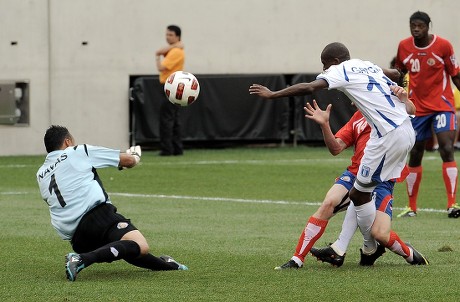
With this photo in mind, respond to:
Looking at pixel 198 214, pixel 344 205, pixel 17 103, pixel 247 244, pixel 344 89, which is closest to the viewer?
pixel 344 89

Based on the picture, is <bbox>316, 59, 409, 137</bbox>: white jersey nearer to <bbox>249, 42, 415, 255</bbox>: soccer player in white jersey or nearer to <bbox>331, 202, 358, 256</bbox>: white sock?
<bbox>249, 42, 415, 255</bbox>: soccer player in white jersey

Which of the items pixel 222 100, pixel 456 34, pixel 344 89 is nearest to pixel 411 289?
pixel 344 89

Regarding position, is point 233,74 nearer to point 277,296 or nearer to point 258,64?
point 258,64

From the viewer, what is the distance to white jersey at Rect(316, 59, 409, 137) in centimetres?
921

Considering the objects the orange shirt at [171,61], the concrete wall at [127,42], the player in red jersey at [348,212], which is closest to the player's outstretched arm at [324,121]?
the player in red jersey at [348,212]

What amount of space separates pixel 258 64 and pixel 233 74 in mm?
694

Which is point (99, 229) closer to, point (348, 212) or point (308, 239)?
point (308, 239)

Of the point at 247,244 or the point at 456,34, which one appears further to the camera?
the point at 456,34

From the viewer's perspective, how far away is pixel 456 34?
1086 inches

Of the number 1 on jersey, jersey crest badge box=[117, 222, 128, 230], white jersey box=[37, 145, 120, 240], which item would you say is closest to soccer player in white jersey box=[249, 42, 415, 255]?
white jersey box=[37, 145, 120, 240]

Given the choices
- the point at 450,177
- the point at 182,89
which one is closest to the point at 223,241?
the point at 182,89

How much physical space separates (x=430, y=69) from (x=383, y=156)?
16.8ft

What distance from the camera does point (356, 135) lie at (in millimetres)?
10195

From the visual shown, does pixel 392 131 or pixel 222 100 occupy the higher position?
pixel 392 131
